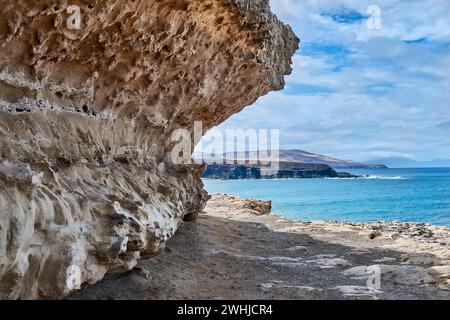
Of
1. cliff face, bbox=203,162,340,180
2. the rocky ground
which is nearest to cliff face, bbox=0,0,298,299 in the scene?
the rocky ground

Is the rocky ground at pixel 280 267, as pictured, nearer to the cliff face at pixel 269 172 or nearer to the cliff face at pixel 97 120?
the cliff face at pixel 97 120

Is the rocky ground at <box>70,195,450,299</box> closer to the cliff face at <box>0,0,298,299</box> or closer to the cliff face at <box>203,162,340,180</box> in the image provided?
the cliff face at <box>0,0,298,299</box>

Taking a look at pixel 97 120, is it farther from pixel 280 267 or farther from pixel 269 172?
pixel 269 172

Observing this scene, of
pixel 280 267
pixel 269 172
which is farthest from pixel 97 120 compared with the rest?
pixel 269 172

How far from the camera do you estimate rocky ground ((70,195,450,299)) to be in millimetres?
7133

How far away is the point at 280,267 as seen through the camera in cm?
942

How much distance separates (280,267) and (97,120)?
464cm

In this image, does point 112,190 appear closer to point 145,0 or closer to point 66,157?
point 66,157

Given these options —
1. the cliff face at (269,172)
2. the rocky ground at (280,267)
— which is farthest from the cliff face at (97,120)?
the cliff face at (269,172)

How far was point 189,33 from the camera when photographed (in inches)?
337

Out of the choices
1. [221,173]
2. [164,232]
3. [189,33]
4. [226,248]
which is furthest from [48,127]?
[221,173]

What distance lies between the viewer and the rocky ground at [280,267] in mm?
7133

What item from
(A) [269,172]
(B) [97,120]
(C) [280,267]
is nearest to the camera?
(B) [97,120]

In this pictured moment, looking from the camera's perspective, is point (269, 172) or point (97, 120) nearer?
point (97, 120)
